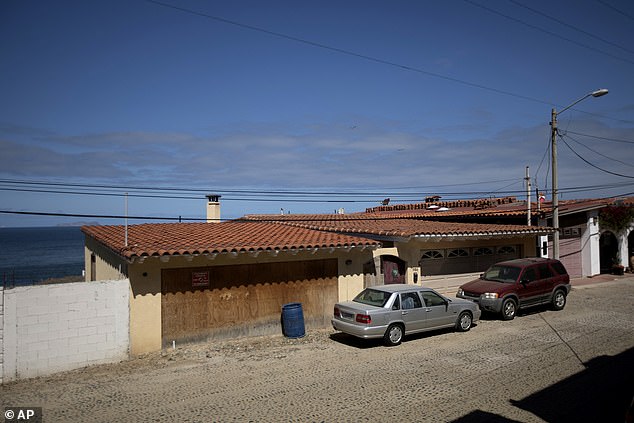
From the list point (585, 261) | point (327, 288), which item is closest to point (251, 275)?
point (327, 288)

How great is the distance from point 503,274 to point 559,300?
2.47 meters

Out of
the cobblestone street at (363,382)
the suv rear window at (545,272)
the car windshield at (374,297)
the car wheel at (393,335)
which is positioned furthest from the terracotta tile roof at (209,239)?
the suv rear window at (545,272)

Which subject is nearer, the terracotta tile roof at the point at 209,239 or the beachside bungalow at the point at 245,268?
the beachside bungalow at the point at 245,268

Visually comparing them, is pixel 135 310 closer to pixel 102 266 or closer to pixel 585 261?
pixel 102 266

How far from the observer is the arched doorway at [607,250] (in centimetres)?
2831

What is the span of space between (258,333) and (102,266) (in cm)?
650

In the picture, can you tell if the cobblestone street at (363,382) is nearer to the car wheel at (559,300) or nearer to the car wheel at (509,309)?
the car wheel at (509,309)

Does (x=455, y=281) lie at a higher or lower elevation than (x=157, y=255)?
lower

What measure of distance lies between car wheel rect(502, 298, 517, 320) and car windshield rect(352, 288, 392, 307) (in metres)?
4.89

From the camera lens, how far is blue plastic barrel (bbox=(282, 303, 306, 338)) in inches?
536

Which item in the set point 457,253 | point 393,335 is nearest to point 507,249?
point 457,253

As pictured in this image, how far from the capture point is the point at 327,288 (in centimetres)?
1513

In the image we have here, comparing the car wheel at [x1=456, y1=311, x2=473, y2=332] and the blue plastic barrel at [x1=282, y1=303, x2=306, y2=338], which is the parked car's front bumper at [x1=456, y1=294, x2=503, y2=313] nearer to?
the car wheel at [x1=456, y1=311, x2=473, y2=332]

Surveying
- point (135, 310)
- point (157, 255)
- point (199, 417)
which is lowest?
point (199, 417)
